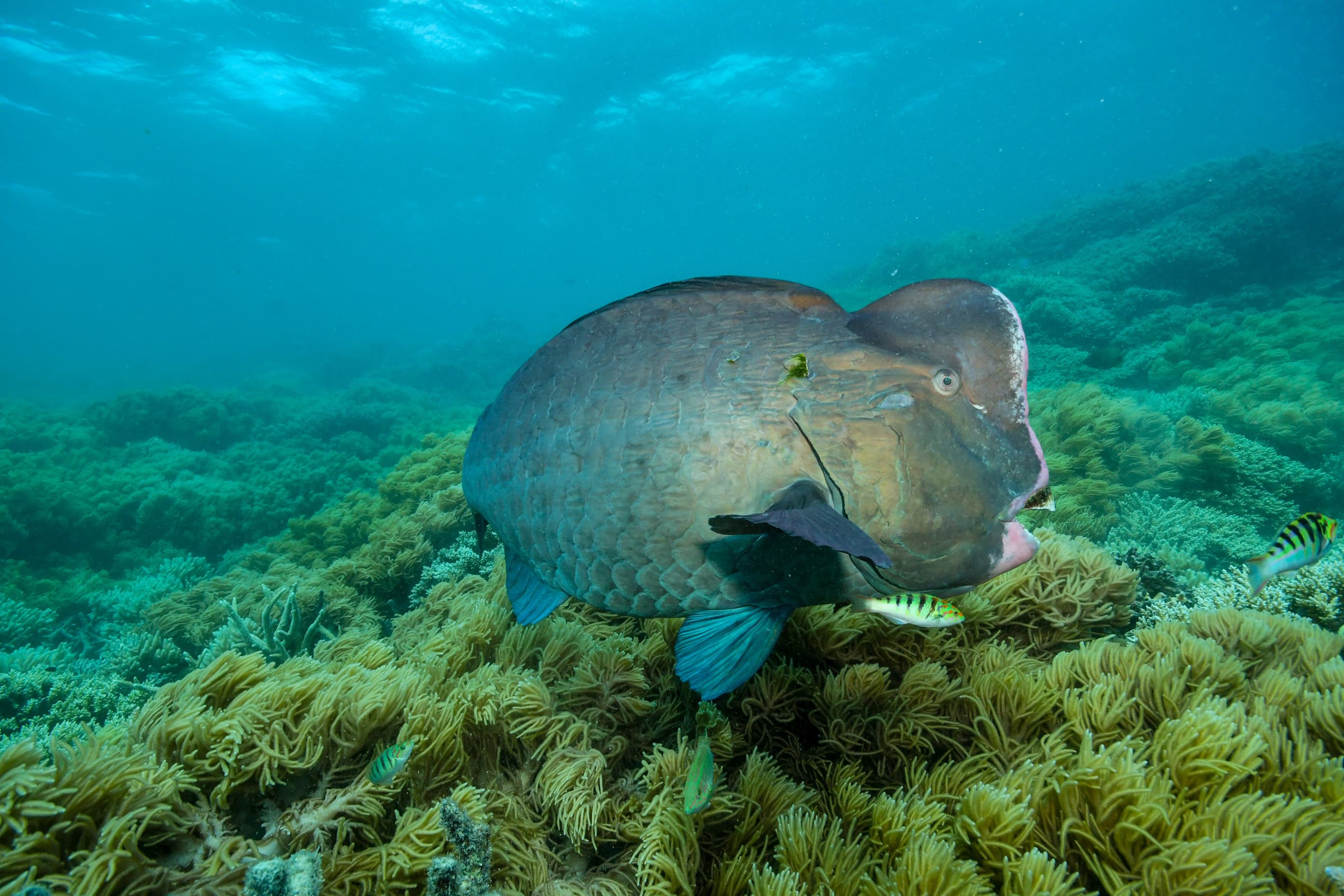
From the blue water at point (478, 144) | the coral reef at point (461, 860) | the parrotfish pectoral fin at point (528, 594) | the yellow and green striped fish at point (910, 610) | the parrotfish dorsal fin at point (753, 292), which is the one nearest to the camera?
the coral reef at point (461, 860)

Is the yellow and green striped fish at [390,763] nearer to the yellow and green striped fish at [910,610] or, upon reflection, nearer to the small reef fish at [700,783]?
the small reef fish at [700,783]

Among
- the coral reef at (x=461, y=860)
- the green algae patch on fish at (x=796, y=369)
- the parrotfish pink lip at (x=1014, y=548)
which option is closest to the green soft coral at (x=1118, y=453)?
the parrotfish pink lip at (x=1014, y=548)

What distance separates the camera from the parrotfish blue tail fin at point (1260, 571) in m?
2.79

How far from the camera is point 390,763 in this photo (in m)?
1.70

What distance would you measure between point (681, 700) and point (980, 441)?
163cm

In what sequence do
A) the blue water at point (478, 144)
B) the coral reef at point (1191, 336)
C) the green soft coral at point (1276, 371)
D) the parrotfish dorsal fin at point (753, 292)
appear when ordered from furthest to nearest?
the blue water at point (478, 144) < the green soft coral at point (1276, 371) < the coral reef at point (1191, 336) < the parrotfish dorsal fin at point (753, 292)

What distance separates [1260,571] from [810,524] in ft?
10.3

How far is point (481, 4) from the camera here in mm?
35062

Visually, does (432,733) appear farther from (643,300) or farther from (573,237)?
(573,237)

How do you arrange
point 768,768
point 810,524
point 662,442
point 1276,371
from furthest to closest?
point 1276,371
point 768,768
point 662,442
point 810,524

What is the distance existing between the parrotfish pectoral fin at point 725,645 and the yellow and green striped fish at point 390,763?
0.89 m

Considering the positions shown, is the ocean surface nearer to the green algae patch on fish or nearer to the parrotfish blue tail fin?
the parrotfish blue tail fin

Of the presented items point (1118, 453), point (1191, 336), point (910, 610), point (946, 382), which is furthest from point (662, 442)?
point (1191, 336)

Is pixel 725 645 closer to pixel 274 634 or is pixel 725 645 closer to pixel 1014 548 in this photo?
pixel 1014 548
